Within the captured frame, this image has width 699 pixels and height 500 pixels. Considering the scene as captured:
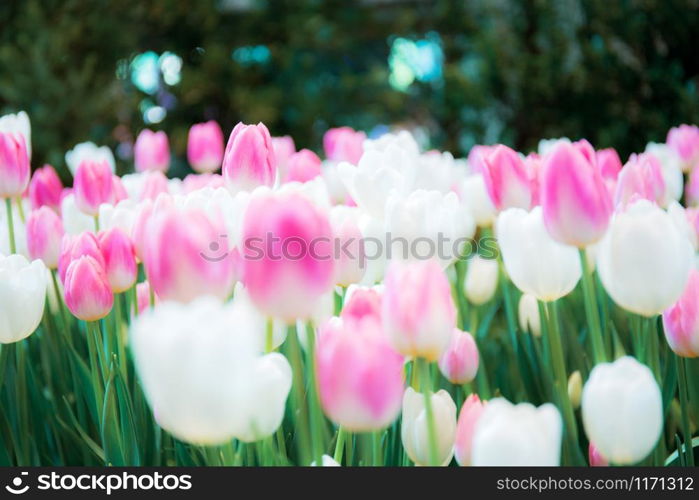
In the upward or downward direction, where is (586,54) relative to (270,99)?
downward

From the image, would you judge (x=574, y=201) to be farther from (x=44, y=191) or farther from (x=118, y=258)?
(x=44, y=191)

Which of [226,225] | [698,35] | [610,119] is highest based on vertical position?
[698,35]

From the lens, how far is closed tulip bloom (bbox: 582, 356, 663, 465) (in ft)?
1.34

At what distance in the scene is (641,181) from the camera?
0.69 m

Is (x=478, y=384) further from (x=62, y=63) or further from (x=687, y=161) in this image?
(x=62, y=63)

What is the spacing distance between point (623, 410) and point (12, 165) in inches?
26.8

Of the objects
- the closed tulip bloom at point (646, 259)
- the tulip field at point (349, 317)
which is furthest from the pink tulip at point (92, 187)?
the closed tulip bloom at point (646, 259)

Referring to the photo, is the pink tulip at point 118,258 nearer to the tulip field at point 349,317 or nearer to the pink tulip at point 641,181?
the tulip field at point 349,317

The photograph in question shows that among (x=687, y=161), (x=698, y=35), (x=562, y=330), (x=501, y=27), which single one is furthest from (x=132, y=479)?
(x=501, y=27)

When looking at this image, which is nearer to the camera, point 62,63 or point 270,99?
point 62,63

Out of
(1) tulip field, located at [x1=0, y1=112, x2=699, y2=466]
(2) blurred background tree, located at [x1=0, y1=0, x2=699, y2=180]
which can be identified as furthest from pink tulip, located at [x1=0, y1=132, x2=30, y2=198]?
(2) blurred background tree, located at [x1=0, y1=0, x2=699, y2=180]

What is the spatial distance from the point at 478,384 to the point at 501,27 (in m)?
2.78

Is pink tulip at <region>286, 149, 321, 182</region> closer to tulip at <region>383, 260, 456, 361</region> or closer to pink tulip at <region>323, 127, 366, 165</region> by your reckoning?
pink tulip at <region>323, 127, 366, 165</region>

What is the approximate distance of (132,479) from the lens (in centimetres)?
48
